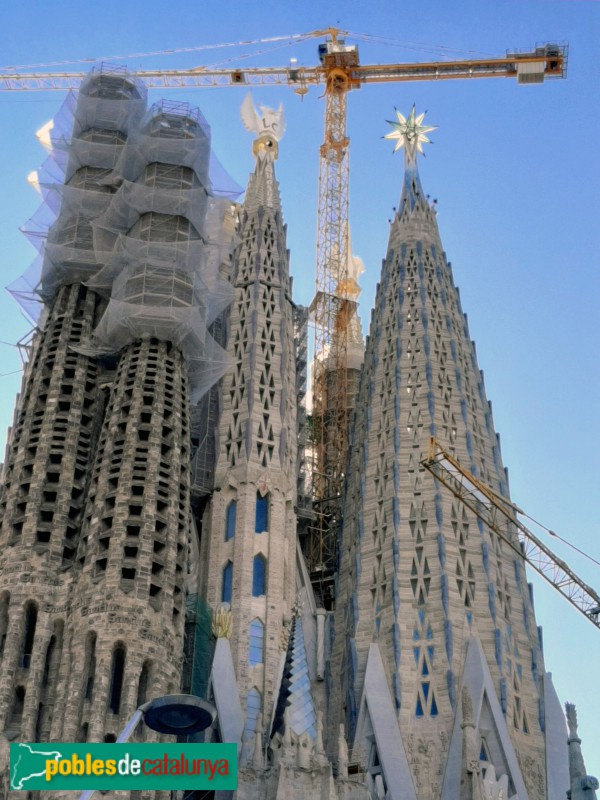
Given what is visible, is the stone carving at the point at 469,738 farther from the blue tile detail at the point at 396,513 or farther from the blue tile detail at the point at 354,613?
the blue tile detail at the point at 396,513

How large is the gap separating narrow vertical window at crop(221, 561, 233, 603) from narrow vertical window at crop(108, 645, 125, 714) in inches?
248

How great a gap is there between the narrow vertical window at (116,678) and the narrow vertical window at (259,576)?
6905mm

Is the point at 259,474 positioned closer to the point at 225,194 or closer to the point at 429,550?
the point at 429,550

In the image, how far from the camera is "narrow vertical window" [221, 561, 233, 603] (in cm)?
4384

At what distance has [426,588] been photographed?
42000 millimetres

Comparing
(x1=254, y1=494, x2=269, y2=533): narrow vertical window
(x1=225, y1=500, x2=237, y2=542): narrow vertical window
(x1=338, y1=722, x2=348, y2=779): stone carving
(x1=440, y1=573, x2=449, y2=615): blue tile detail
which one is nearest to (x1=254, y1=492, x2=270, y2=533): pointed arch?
(x1=254, y1=494, x2=269, y2=533): narrow vertical window

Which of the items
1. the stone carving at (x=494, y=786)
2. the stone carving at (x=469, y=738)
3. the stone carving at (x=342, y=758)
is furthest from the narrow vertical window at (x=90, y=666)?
the stone carving at (x=494, y=786)

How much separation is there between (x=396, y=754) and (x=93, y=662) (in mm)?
8958

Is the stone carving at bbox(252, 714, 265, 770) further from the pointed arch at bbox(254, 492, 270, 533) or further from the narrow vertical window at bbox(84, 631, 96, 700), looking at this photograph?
the pointed arch at bbox(254, 492, 270, 533)

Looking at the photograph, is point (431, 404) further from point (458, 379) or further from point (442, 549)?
point (442, 549)

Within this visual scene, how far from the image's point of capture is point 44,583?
4003 centimetres

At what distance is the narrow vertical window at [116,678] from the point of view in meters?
37.2

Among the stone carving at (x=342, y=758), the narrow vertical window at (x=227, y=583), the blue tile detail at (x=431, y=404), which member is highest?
the blue tile detail at (x=431, y=404)

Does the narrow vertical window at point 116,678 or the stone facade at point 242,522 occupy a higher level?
the stone facade at point 242,522
